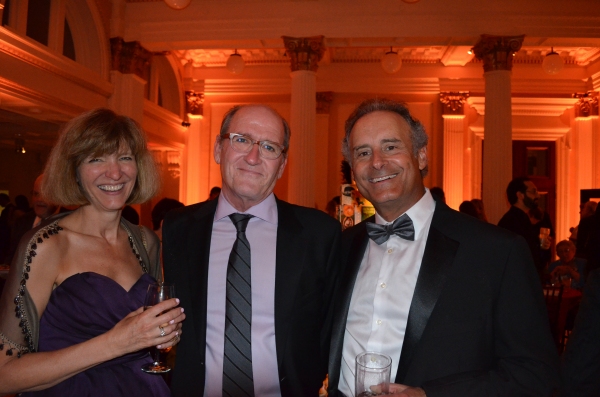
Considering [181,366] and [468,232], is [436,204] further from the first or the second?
[181,366]

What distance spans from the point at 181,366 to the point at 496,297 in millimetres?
1268

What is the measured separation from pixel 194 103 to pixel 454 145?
716cm

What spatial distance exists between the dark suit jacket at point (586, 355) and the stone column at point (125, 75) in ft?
30.8

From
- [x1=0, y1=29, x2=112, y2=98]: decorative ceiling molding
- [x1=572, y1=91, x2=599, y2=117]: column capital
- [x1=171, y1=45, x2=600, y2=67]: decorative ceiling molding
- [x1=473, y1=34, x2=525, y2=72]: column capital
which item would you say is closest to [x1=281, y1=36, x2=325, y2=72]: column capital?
[x1=171, y1=45, x2=600, y2=67]: decorative ceiling molding

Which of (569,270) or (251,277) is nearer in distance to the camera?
(251,277)

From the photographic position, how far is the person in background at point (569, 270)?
15.9 ft

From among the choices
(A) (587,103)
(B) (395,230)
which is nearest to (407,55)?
(A) (587,103)

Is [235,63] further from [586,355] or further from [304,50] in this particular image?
[586,355]

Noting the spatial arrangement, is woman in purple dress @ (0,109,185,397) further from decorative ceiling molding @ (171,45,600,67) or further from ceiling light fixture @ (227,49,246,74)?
decorative ceiling molding @ (171,45,600,67)

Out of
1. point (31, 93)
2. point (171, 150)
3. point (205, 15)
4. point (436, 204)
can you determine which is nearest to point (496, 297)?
point (436, 204)

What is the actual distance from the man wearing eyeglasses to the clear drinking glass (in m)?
4.03

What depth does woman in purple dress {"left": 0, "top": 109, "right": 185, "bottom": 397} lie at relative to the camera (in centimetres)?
169

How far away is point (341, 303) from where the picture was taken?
6.33 ft

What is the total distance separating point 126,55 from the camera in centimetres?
976
